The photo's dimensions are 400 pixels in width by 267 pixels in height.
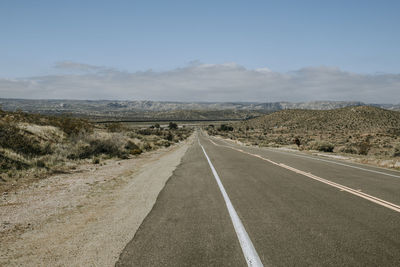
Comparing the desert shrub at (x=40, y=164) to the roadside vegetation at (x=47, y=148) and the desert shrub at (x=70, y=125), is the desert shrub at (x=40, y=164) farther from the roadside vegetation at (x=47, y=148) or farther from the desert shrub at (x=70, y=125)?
the desert shrub at (x=70, y=125)

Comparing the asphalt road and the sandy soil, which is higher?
the asphalt road

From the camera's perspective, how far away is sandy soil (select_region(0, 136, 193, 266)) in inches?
174

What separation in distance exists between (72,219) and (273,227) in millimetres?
4346

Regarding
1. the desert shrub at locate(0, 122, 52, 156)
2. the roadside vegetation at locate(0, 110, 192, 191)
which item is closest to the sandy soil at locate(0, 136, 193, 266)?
the roadside vegetation at locate(0, 110, 192, 191)

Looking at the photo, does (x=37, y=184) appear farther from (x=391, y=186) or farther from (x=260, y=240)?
(x=391, y=186)

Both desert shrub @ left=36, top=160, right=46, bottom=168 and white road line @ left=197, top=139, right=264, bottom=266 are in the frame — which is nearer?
white road line @ left=197, top=139, right=264, bottom=266

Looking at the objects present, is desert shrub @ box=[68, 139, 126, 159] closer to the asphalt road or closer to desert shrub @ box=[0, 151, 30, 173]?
desert shrub @ box=[0, 151, 30, 173]

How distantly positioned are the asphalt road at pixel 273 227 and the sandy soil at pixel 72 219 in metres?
0.42

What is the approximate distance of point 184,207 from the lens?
696 cm

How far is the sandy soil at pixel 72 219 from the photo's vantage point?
4.42 m

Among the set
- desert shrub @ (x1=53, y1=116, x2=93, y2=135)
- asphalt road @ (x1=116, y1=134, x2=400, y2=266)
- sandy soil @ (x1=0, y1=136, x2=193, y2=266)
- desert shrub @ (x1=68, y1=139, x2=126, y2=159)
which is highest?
desert shrub @ (x1=53, y1=116, x2=93, y2=135)

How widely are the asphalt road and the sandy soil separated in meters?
0.42

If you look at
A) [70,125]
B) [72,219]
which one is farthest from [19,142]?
[72,219]

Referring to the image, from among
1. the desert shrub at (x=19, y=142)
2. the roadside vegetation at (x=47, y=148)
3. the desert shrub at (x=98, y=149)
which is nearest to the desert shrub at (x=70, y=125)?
the roadside vegetation at (x=47, y=148)
